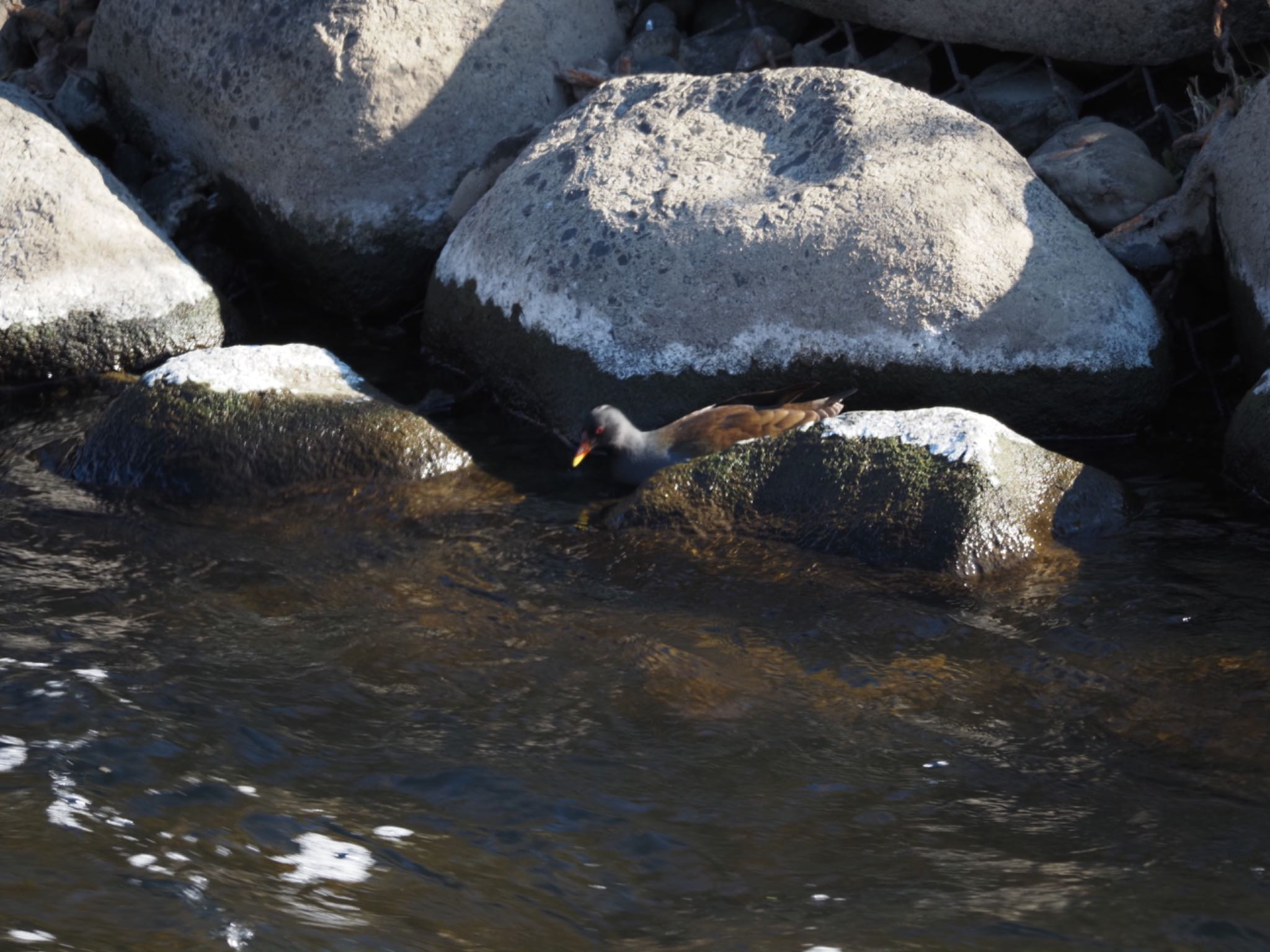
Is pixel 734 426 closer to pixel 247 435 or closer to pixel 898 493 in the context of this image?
pixel 898 493

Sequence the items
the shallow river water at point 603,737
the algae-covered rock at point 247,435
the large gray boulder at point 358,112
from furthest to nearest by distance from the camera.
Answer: the large gray boulder at point 358,112 → the algae-covered rock at point 247,435 → the shallow river water at point 603,737

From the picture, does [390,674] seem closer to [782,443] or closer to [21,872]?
[21,872]

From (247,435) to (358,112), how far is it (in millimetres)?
2826

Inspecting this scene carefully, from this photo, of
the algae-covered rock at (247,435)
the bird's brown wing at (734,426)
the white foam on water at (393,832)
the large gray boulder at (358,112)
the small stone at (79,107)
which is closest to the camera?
the white foam on water at (393,832)

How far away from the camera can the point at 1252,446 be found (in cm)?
636

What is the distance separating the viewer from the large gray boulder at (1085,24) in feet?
26.9

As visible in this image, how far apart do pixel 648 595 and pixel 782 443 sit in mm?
1105

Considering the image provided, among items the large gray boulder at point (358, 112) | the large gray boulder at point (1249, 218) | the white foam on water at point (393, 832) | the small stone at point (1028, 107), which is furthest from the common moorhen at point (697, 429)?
the white foam on water at point (393, 832)

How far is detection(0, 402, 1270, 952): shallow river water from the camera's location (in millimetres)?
3346

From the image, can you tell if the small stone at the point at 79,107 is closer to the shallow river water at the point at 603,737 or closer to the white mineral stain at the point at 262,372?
the white mineral stain at the point at 262,372

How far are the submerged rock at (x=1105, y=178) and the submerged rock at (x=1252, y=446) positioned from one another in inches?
67.6

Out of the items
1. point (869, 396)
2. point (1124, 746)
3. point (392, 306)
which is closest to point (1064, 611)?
point (1124, 746)

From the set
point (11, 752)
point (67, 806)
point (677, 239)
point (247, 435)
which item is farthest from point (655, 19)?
point (67, 806)

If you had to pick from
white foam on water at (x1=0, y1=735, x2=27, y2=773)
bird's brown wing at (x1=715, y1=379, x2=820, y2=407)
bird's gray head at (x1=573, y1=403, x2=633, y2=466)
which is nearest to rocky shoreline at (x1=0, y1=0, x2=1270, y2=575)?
bird's brown wing at (x1=715, y1=379, x2=820, y2=407)
